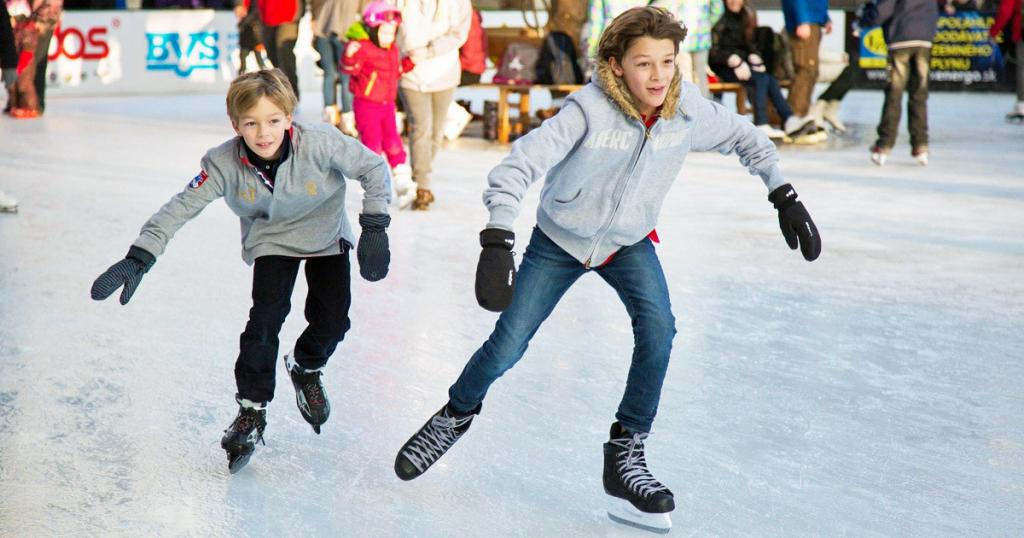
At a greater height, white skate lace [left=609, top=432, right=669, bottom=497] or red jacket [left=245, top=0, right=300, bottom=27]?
red jacket [left=245, top=0, right=300, bottom=27]

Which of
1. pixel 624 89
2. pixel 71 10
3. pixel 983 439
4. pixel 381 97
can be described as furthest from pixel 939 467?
pixel 71 10

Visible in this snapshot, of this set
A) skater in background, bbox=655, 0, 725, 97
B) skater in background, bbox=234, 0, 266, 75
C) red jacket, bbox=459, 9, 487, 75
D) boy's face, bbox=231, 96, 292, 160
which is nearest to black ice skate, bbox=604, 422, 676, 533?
boy's face, bbox=231, 96, 292, 160

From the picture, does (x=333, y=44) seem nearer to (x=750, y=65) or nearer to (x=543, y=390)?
(x=750, y=65)

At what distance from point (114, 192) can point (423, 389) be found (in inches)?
161

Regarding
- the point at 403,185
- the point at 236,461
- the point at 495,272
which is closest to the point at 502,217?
the point at 495,272

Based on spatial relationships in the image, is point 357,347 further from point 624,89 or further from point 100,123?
point 100,123

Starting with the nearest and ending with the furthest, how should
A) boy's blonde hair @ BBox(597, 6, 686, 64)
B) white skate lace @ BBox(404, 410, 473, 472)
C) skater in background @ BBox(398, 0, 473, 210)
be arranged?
boy's blonde hair @ BBox(597, 6, 686, 64) → white skate lace @ BBox(404, 410, 473, 472) → skater in background @ BBox(398, 0, 473, 210)

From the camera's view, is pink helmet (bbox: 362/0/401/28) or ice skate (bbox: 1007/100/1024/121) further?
ice skate (bbox: 1007/100/1024/121)

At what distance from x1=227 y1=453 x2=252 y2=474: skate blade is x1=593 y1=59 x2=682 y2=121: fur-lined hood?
105cm

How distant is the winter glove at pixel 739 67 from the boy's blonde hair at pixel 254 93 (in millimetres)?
7287

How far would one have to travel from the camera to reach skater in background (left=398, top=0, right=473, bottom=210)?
6.13m

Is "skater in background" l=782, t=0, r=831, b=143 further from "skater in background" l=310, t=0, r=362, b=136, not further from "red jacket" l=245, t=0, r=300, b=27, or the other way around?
"red jacket" l=245, t=0, r=300, b=27

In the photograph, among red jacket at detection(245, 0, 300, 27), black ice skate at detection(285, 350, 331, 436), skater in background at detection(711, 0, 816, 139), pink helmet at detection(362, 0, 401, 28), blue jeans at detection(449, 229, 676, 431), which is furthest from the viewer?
red jacket at detection(245, 0, 300, 27)

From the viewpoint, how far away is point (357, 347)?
12.0 feet
